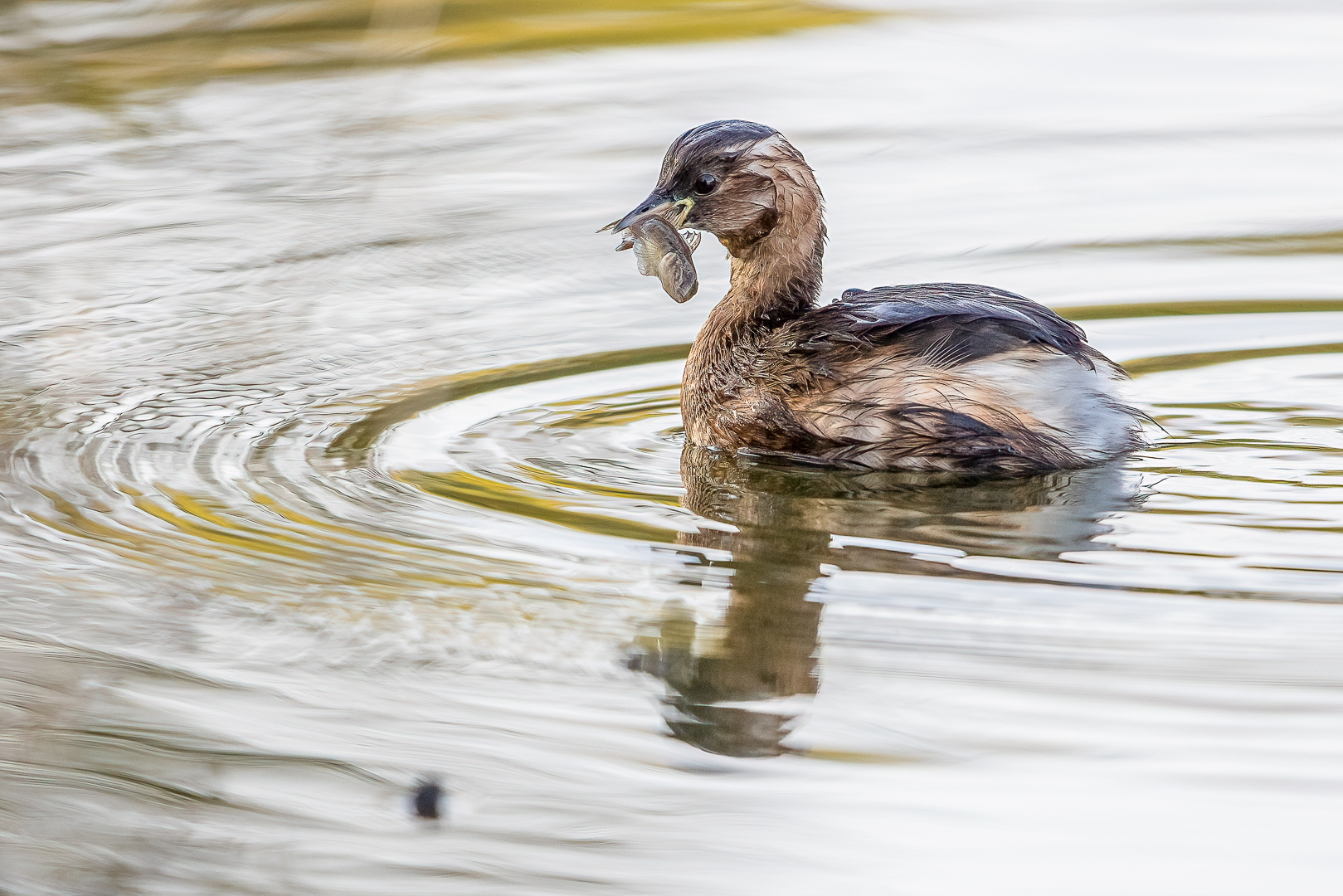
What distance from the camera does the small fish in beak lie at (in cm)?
605

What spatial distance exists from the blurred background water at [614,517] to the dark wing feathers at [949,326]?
40 centimetres

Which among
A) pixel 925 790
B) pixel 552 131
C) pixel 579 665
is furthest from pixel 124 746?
pixel 552 131

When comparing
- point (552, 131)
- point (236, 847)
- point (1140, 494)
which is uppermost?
point (552, 131)

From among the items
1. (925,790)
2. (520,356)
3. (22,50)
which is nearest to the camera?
(925,790)

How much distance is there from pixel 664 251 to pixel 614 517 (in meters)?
1.27

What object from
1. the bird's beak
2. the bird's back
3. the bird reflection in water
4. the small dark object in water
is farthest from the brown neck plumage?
the small dark object in water

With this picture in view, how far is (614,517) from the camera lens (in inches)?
202

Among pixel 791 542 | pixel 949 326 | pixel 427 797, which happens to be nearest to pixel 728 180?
pixel 949 326

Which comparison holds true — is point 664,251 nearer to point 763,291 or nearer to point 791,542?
point 763,291

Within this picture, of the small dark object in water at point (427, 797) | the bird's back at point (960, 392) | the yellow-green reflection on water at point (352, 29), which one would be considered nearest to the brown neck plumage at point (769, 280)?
the bird's back at point (960, 392)

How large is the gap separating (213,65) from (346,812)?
8532mm

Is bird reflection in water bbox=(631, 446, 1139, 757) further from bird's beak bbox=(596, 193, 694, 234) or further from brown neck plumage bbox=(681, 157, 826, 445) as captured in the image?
bird's beak bbox=(596, 193, 694, 234)

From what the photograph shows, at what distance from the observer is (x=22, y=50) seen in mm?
11047

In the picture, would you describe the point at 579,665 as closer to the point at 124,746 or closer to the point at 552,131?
the point at 124,746
